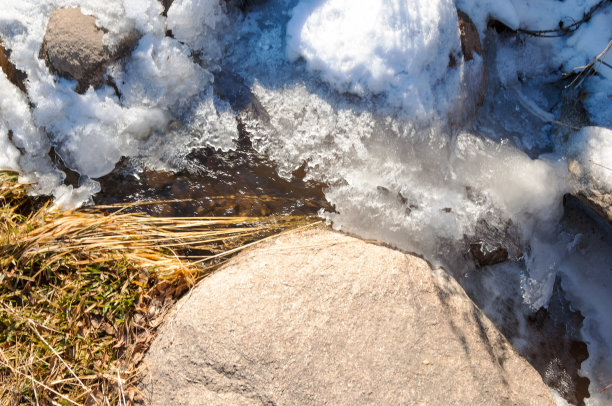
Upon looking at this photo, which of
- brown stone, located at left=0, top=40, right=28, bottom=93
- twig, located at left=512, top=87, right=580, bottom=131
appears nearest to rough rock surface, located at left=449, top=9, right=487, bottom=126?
twig, located at left=512, top=87, right=580, bottom=131

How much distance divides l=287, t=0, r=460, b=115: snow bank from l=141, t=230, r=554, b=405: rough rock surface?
3.27 feet

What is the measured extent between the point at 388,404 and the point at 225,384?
28.1 inches

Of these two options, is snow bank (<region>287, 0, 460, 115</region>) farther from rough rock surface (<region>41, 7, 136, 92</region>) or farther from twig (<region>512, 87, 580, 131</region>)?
rough rock surface (<region>41, 7, 136, 92</region>)

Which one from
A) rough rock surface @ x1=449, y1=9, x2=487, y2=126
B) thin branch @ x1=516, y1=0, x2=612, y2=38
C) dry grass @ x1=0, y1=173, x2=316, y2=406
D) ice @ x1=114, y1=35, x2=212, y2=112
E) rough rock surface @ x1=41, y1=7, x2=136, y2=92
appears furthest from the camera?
thin branch @ x1=516, y1=0, x2=612, y2=38

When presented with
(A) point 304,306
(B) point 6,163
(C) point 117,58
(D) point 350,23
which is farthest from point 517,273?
(B) point 6,163

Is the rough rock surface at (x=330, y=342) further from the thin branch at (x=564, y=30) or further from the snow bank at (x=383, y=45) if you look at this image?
the thin branch at (x=564, y=30)

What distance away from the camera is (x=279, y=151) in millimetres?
2475

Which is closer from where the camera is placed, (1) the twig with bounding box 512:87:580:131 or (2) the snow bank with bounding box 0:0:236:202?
(2) the snow bank with bounding box 0:0:236:202

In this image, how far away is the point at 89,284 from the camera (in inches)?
83.9

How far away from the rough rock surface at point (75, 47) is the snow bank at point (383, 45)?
1057mm

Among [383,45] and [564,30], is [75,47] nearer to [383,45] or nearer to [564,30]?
[383,45]

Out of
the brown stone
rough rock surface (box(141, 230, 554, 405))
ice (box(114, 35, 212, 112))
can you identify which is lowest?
rough rock surface (box(141, 230, 554, 405))

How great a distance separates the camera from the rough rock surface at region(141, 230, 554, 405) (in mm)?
1839

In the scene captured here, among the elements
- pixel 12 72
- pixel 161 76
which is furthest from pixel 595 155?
pixel 12 72
